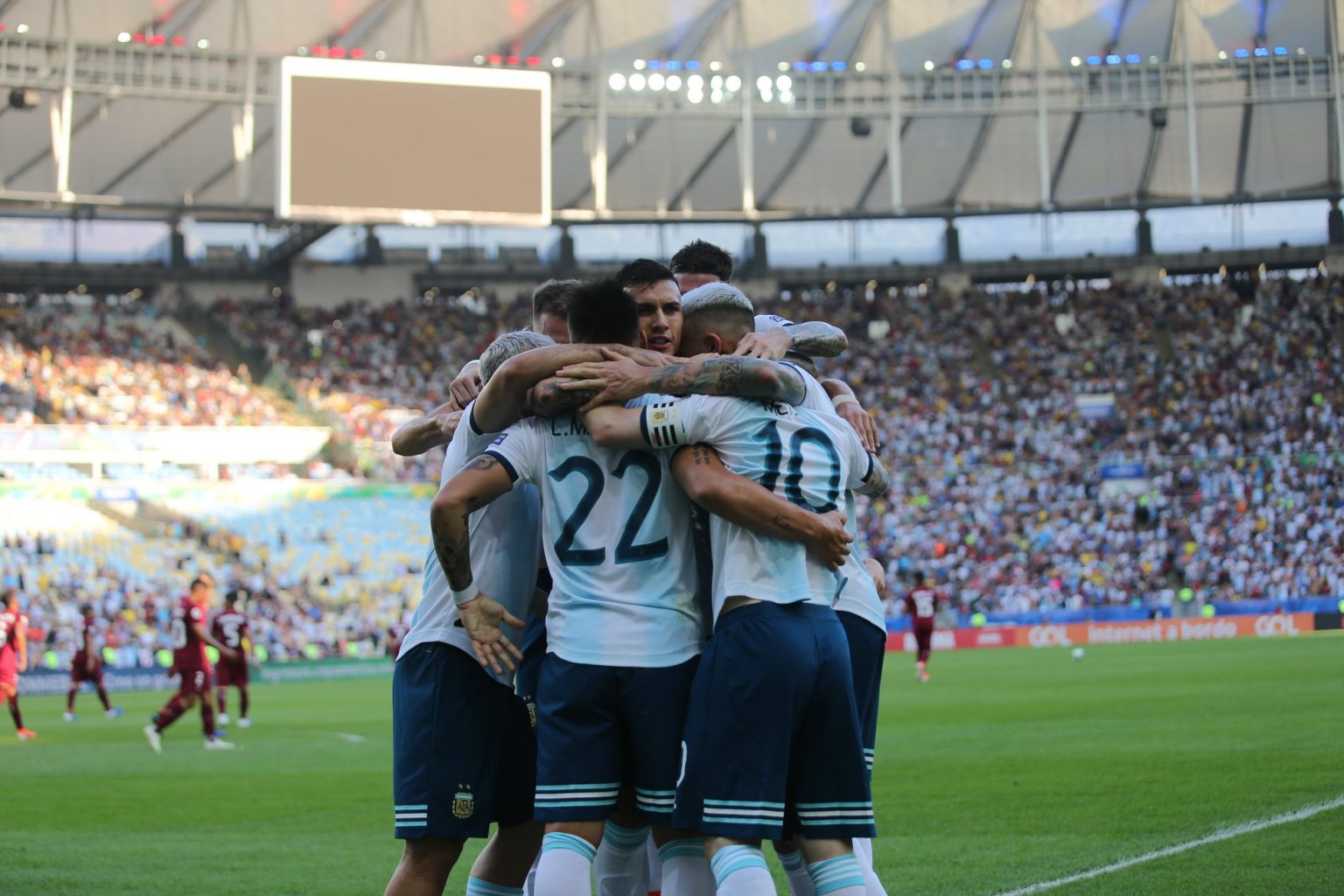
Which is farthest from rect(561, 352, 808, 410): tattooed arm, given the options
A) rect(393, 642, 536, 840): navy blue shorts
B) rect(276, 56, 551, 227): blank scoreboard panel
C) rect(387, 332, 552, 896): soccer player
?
rect(276, 56, 551, 227): blank scoreboard panel

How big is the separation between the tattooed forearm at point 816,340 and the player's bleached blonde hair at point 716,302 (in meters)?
0.33

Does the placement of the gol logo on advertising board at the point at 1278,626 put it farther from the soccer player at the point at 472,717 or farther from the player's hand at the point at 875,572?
the soccer player at the point at 472,717

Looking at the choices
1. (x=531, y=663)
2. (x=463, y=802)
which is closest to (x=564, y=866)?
(x=463, y=802)

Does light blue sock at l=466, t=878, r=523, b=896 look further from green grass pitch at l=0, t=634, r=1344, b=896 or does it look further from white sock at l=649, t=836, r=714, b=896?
green grass pitch at l=0, t=634, r=1344, b=896

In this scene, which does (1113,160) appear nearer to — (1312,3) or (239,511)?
(1312,3)

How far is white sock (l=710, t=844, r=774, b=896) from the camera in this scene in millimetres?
4305

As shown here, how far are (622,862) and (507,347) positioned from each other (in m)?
1.87

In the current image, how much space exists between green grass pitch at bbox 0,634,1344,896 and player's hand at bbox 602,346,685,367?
342 centimetres

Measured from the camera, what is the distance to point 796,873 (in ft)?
18.0

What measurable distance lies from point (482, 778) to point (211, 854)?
4.66m

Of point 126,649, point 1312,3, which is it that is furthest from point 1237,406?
point 126,649

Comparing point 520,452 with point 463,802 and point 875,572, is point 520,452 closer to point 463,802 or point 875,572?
point 463,802

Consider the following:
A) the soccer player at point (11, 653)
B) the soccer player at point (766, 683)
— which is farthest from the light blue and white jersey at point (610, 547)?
the soccer player at point (11, 653)

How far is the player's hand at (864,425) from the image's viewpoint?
5730 millimetres
